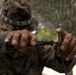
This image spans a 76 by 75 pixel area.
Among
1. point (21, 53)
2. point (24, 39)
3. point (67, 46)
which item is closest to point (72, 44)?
point (67, 46)

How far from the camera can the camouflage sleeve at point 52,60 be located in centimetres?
214

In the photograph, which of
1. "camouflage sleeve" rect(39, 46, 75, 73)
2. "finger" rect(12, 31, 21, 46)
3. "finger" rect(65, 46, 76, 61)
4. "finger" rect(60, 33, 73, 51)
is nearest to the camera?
"finger" rect(12, 31, 21, 46)

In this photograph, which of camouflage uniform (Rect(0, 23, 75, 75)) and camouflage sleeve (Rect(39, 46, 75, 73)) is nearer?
camouflage sleeve (Rect(39, 46, 75, 73))

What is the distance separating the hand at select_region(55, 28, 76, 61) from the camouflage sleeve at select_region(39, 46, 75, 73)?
128 millimetres

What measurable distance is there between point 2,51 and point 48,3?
18.8 ft

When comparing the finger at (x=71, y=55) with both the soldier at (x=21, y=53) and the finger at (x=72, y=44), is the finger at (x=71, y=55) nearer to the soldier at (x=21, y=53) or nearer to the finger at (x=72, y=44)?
the finger at (x=72, y=44)

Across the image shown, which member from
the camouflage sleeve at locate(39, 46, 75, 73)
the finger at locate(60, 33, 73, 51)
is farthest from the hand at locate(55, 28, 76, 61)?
the camouflage sleeve at locate(39, 46, 75, 73)

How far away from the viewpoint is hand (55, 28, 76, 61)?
6.10 ft

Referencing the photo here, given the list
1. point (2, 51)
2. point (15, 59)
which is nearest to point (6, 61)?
point (15, 59)

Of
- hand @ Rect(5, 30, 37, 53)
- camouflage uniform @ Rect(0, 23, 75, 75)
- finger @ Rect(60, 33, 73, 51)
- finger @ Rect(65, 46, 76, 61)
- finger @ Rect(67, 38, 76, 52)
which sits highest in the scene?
hand @ Rect(5, 30, 37, 53)

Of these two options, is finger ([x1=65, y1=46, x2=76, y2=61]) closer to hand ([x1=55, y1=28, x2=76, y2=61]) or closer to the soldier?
hand ([x1=55, y1=28, x2=76, y2=61])

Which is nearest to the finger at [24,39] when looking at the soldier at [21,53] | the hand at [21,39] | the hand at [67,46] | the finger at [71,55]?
the hand at [21,39]

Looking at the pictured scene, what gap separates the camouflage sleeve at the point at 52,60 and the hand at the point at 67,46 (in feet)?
0.42

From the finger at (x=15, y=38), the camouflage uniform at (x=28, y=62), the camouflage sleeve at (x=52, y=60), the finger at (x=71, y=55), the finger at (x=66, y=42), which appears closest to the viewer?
the finger at (x=15, y=38)
